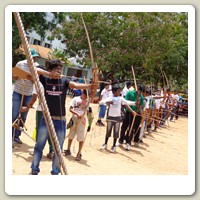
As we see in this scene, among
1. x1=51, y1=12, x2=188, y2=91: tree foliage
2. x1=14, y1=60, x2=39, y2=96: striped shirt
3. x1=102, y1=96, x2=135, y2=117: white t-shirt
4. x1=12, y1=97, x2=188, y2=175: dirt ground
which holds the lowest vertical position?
x1=12, y1=97, x2=188, y2=175: dirt ground

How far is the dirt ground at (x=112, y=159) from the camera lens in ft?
16.8

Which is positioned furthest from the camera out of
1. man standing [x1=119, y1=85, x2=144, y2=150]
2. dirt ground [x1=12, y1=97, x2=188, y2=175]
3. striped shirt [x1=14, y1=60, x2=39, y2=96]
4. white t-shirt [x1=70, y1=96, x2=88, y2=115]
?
man standing [x1=119, y1=85, x2=144, y2=150]

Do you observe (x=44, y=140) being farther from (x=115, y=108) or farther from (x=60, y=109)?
(x=115, y=108)

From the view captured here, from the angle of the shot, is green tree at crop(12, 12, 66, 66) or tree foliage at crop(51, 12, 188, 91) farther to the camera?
green tree at crop(12, 12, 66, 66)

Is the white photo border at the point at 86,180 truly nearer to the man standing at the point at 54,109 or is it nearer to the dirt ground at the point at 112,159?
the man standing at the point at 54,109

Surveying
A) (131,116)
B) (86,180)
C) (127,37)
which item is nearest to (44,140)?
(86,180)

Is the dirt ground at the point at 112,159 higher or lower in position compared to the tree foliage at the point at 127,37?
lower

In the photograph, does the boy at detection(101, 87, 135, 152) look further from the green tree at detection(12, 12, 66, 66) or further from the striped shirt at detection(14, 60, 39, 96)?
the green tree at detection(12, 12, 66, 66)

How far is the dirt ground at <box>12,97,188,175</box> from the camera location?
5117mm

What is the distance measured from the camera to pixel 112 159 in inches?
247

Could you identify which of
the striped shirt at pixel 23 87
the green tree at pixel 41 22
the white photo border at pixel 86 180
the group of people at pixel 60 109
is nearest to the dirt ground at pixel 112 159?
the group of people at pixel 60 109

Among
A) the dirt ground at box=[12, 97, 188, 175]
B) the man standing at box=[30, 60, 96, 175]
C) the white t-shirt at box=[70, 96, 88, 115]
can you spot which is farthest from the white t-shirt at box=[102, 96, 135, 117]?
the man standing at box=[30, 60, 96, 175]

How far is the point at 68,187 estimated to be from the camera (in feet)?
12.4

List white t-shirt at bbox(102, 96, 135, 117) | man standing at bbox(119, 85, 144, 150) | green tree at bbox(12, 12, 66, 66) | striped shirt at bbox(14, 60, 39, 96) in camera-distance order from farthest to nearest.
→ 1. green tree at bbox(12, 12, 66, 66)
2. man standing at bbox(119, 85, 144, 150)
3. white t-shirt at bbox(102, 96, 135, 117)
4. striped shirt at bbox(14, 60, 39, 96)
